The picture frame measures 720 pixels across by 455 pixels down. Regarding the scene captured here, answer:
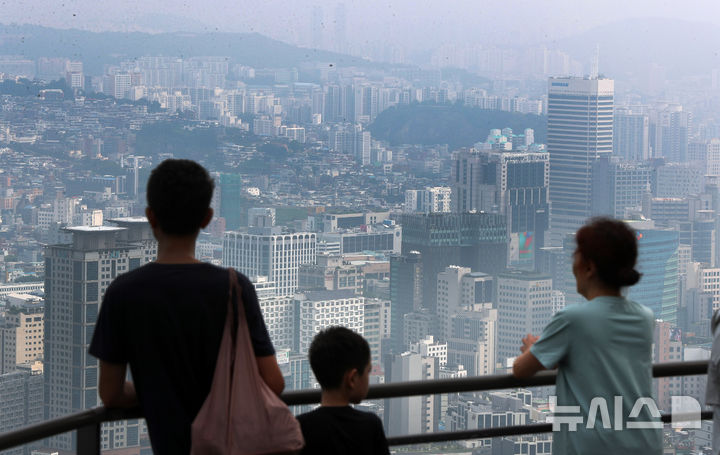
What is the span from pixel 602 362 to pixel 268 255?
2667 cm

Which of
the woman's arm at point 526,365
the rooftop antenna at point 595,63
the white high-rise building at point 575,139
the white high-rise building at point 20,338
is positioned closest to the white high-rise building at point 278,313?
the white high-rise building at point 20,338

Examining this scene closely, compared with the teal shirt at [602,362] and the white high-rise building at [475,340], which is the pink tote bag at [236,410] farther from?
the white high-rise building at [475,340]

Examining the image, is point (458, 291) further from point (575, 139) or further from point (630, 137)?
point (630, 137)

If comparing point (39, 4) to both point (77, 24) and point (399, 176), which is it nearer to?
point (77, 24)

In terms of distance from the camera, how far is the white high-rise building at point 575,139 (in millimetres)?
37156

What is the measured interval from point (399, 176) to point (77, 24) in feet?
44.5

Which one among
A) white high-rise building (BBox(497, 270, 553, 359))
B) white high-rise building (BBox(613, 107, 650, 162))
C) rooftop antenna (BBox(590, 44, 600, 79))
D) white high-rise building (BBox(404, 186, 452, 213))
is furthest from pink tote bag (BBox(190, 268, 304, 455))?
rooftop antenna (BBox(590, 44, 600, 79))

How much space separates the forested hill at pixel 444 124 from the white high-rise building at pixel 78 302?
19.3 meters

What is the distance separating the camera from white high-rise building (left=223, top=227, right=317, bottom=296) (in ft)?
88.1

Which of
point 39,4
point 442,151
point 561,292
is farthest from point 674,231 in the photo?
point 39,4

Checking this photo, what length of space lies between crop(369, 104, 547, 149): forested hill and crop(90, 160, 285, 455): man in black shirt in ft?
124

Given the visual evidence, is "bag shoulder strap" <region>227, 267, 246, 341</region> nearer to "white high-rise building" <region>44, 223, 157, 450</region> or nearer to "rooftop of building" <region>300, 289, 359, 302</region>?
"white high-rise building" <region>44, 223, 157, 450</region>

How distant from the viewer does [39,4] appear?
36875mm

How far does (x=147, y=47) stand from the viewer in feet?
124
